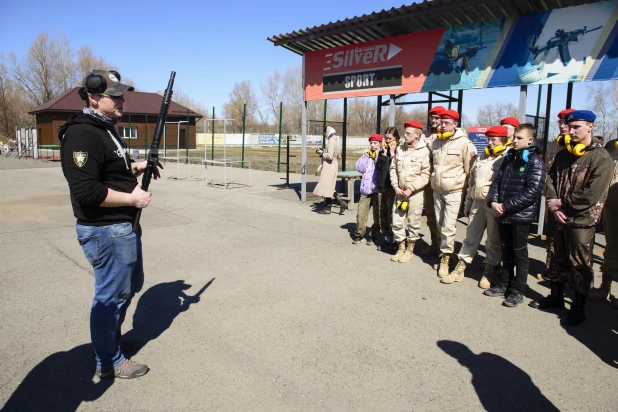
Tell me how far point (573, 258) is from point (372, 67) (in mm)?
6373

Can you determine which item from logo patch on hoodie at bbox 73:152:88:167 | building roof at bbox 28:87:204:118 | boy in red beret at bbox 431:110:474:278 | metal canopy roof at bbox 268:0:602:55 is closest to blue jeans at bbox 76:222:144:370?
logo patch on hoodie at bbox 73:152:88:167

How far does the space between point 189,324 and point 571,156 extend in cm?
400

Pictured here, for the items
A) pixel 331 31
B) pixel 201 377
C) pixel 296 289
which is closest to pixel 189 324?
pixel 201 377

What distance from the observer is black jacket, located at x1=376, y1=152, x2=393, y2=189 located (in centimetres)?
649

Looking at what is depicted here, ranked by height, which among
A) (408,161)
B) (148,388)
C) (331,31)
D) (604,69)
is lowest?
(148,388)

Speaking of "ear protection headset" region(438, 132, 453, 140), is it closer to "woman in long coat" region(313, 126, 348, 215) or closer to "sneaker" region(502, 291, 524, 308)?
"sneaker" region(502, 291, 524, 308)

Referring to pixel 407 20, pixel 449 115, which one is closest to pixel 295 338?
pixel 449 115

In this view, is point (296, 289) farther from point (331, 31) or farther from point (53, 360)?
point (331, 31)

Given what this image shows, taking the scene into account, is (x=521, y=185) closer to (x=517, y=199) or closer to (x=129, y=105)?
(x=517, y=199)

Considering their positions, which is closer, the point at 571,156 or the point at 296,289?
the point at 571,156

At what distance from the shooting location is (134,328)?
3906 mm

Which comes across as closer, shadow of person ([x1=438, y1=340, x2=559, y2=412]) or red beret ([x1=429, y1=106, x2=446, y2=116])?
shadow of person ([x1=438, y1=340, x2=559, y2=412])

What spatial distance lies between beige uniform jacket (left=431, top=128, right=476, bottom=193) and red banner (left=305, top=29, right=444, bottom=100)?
3.51m

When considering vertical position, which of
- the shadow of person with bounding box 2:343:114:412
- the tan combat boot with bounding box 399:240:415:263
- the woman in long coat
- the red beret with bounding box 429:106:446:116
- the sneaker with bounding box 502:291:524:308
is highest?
the red beret with bounding box 429:106:446:116
